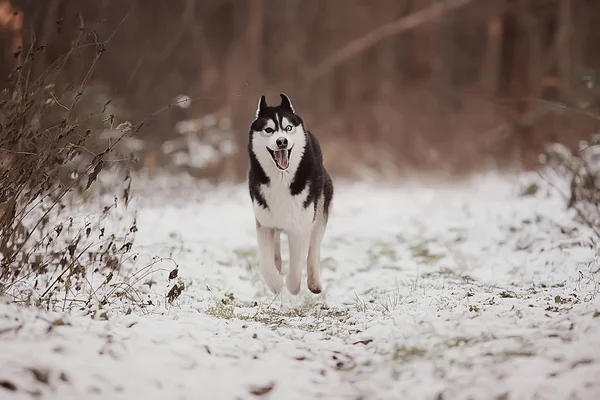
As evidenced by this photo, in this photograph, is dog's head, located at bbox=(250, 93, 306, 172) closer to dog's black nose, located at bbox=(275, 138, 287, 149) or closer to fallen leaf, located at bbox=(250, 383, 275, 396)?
dog's black nose, located at bbox=(275, 138, 287, 149)

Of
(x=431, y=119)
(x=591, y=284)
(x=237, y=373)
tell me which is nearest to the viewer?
(x=237, y=373)

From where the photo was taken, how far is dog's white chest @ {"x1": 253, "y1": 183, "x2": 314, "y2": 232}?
4.93 metres

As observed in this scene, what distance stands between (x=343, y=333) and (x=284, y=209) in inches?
52.3

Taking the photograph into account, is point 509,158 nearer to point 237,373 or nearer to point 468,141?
point 468,141

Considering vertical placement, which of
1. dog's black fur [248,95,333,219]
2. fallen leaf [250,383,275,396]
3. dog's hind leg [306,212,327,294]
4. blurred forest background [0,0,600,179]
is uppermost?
blurred forest background [0,0,600,179]

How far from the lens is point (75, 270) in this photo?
3975mm

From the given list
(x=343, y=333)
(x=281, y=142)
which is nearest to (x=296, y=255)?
(x=281, y=142)

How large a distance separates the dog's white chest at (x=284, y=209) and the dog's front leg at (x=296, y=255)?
9cm

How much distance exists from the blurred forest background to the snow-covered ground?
6291mm

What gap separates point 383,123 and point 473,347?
14.7m

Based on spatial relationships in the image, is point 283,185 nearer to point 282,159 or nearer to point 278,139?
point 282,159

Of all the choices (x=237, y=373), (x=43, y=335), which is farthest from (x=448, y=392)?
(x=43, y=335)

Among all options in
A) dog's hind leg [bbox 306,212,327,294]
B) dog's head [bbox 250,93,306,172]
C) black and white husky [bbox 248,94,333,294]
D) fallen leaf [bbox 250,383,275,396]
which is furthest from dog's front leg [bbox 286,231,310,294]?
fallen leaf [bbox 250,383,275,396]

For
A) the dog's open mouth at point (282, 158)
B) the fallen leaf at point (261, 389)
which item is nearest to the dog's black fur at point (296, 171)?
the dog's open mouth at point (282, 158)
